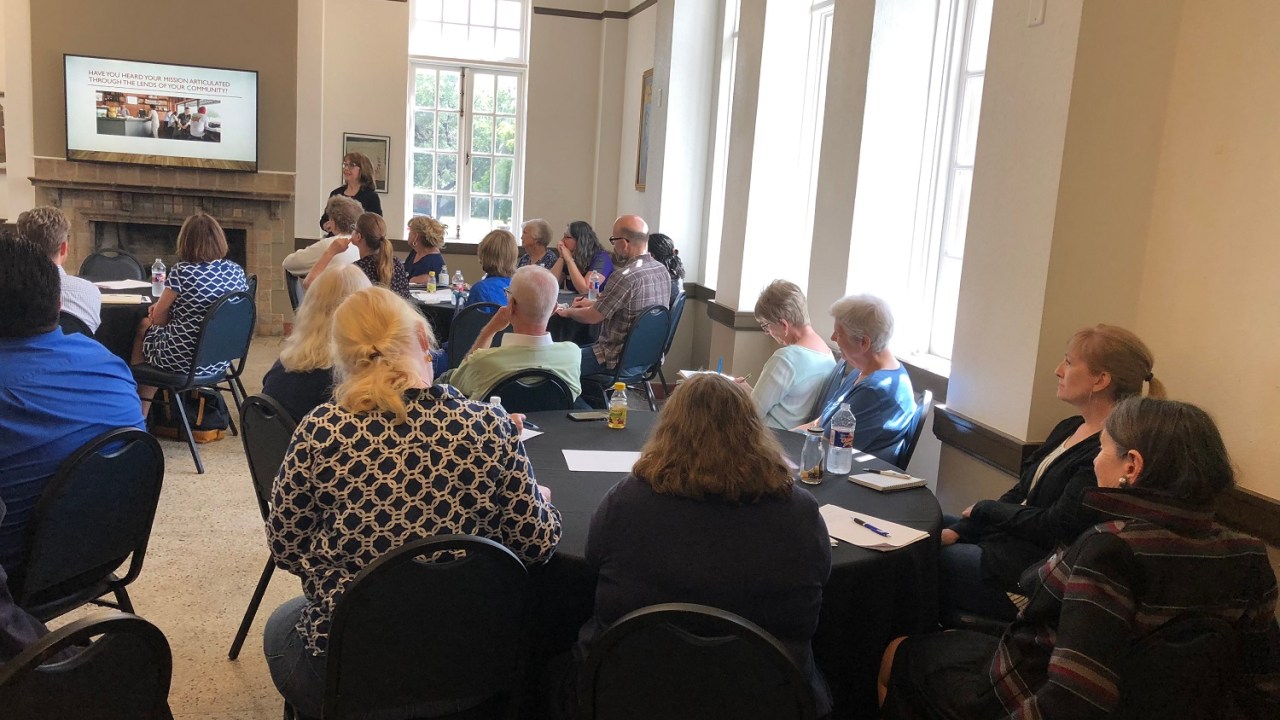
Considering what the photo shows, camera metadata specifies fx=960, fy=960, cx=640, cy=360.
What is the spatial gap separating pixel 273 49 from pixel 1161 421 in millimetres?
7754

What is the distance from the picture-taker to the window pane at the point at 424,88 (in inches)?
342

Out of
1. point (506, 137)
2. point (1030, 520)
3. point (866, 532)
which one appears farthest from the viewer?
point (506, 137)

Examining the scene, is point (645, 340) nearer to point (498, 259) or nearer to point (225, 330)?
point (498, 259)

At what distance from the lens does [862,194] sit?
4.32m

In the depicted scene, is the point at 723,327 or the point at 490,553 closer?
the point at 490,553

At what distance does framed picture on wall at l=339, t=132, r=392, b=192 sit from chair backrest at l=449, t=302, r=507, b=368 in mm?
3910

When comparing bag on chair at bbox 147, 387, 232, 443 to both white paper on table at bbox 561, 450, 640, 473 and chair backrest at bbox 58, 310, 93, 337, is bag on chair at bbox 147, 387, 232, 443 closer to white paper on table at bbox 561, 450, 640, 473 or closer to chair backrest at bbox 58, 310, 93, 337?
chair backrest at bbox 58, 310, 93, 337

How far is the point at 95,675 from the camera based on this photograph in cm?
138

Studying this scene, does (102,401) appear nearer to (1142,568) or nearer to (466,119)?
(1142,568)

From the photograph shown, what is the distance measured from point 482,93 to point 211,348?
4965 mm

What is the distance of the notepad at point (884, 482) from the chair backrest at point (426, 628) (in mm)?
1165

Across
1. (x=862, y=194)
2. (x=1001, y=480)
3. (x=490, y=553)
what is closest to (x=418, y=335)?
(x=490, y=553)

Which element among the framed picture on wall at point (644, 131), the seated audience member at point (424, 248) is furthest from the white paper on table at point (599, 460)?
the framed picture on wall at point (644, 131)

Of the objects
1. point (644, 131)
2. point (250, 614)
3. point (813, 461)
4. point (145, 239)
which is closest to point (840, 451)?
point (813, 461)
